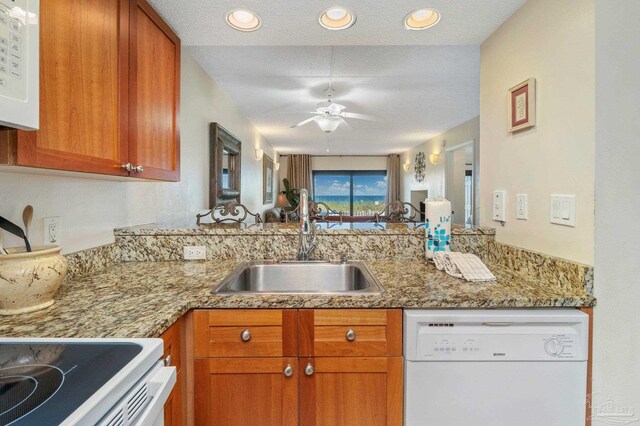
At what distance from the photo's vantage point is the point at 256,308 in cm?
108

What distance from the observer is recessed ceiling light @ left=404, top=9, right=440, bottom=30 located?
146cm

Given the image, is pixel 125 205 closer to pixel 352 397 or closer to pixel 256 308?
pixel 256 308

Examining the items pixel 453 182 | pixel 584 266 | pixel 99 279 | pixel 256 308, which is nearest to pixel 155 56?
pixel 99 279

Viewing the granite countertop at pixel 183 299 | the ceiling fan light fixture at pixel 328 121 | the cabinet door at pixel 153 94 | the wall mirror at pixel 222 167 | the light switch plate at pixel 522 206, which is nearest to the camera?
the granite countertop at pixel 183 299

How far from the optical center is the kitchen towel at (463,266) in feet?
4.23

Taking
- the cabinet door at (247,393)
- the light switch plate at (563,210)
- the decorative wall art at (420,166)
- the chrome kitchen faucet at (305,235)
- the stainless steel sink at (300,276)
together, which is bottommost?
the cabinet door at (247,393)

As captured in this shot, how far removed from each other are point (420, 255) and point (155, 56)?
63.0 inches

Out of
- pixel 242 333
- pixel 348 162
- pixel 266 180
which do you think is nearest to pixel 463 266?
pixel 242 333

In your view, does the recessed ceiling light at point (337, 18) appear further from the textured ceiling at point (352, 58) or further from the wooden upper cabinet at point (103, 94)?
the wooden upper cabinet at point (103, 94)

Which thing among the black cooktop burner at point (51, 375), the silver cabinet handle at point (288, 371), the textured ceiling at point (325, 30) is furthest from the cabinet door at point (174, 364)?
the textured ceiling at point (325, 30)

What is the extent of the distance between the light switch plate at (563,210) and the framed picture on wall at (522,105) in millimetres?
347

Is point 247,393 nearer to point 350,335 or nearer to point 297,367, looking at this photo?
point 297,367

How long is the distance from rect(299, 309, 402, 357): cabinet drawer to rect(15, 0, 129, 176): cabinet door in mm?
887

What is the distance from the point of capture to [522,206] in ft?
4.61
